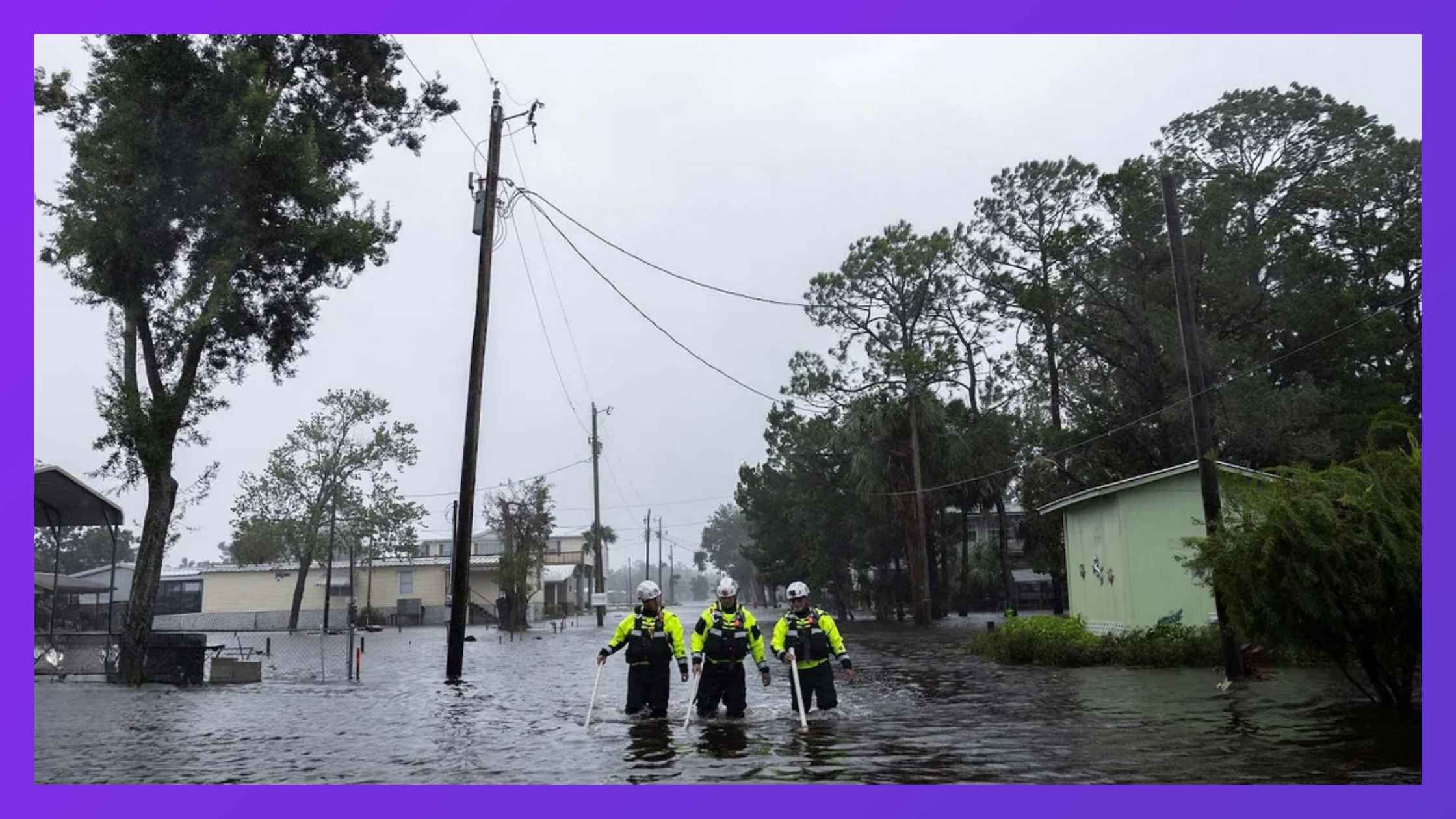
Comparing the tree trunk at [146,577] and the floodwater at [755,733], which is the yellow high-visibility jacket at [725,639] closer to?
the floodwater at [755,733]

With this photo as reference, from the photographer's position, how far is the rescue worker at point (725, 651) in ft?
45.8

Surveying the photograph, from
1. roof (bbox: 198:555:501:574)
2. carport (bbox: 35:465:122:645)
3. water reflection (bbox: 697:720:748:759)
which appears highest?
carport (bbox: 35:465:122:645)

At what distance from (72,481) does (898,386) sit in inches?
1260

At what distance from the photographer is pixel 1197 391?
1867 centimetres

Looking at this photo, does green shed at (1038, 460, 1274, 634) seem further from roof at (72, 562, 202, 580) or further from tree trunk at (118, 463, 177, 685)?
roof at (72, 562, 202, 580)

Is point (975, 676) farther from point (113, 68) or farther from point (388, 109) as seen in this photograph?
point (113, 68)

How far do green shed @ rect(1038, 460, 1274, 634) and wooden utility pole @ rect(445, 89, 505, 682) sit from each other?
13.2 metres

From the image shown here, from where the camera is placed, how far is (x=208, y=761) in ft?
36.6

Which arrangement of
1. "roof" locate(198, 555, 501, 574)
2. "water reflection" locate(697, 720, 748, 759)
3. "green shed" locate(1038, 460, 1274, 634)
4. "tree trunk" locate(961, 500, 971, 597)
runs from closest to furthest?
"water reflection" locate(697, 720, 748, 759) → "green shed" locate(1038, 460, 1274, 634) → "tree trunk" locate(961, 500, 971, 597) → "roof" locate(198, 555, 501, 574)

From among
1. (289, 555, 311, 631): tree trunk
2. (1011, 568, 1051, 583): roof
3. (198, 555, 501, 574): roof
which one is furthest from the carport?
(1011, 568, 1051, 583): roof

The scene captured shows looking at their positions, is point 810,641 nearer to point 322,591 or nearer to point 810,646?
point 810,646

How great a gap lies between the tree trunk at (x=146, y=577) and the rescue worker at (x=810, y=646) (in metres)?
13.4

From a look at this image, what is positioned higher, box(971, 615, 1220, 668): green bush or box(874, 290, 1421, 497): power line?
box(874, 290, 1421, 497): power line

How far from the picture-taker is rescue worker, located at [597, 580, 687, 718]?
46.7 ft
